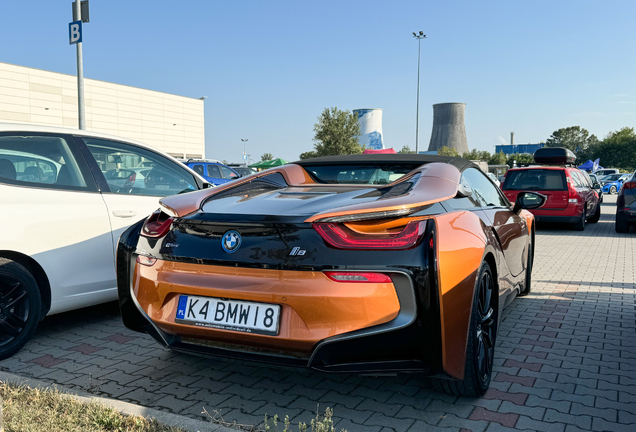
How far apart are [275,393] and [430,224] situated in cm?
138

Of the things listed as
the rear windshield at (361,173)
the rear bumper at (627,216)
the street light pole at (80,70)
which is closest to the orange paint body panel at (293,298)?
the rear windshield at (361,173)

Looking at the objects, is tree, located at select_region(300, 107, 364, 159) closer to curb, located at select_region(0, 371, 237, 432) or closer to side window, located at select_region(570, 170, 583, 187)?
side window, located at select_region(570, 170, 583, 187)

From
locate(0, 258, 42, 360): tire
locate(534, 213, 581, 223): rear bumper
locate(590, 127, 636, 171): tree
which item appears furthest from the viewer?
locate(590, 127, 636, 171): tree

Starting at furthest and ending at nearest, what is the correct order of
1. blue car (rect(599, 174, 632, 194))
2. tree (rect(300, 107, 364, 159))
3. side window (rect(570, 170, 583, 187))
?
tree (rect(300, 107, 364, 159))
blue car (rect(599, 174, 632, 194))
side window (rect(570, 170, 583, 187))

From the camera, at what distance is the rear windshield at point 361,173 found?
141 inches

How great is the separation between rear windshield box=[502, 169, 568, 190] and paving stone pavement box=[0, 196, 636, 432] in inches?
305

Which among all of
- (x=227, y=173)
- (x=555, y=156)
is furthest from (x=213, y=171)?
(x=555, y=156)

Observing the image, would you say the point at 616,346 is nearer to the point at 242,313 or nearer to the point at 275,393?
the point at 275,393

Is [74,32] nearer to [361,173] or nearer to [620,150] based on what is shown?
[361,173]

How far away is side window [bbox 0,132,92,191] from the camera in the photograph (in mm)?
3898

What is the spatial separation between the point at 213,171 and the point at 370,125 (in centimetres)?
5676

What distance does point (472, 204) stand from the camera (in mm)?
3377

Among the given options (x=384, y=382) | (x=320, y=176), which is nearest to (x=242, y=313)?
(x=384, y=382)

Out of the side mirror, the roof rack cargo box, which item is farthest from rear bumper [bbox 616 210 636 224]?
the side mirror
